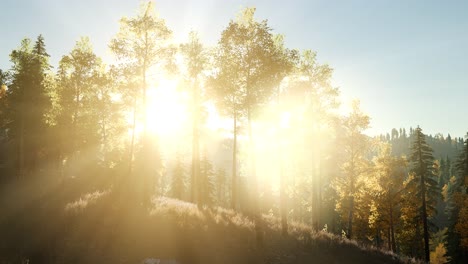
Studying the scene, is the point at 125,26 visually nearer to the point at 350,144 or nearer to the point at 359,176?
the point at 350,144

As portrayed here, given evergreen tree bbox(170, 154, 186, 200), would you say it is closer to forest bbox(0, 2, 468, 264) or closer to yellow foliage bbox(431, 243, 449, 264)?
forest bbox(0, 2, 468, 264)

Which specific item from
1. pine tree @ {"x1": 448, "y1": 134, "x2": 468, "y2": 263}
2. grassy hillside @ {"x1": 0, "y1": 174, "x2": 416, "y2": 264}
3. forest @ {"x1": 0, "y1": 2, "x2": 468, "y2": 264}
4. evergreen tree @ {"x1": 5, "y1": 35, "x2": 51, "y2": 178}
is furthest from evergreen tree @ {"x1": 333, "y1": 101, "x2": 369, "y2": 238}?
evergreen tree @ {"x1": 5, "y1": 35, "x2": 51, "y2": 178}

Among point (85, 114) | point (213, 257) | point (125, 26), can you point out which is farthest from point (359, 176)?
point (85, 114)

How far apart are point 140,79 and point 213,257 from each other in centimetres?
1187

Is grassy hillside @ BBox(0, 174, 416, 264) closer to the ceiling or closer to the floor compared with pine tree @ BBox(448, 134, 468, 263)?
closer to the ceiling

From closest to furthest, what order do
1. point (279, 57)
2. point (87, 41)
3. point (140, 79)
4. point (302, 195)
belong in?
point (279, 57) → point (140, 79) → point (87, 41) → point (302, 195)

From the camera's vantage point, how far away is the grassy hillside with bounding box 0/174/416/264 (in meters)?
12.5

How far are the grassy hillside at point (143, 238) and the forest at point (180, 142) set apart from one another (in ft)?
0.26

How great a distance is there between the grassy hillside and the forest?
0.08m

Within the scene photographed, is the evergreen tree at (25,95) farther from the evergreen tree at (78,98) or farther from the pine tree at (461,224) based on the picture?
the pine tree at (461,224)

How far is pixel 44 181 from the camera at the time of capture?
29.5m

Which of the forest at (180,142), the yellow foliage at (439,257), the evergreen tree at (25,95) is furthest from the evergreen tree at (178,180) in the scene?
the yellow foliage at (439,257)

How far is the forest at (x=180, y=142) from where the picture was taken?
14133 mm

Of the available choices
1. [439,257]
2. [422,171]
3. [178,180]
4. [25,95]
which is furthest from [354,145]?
[439,257]
